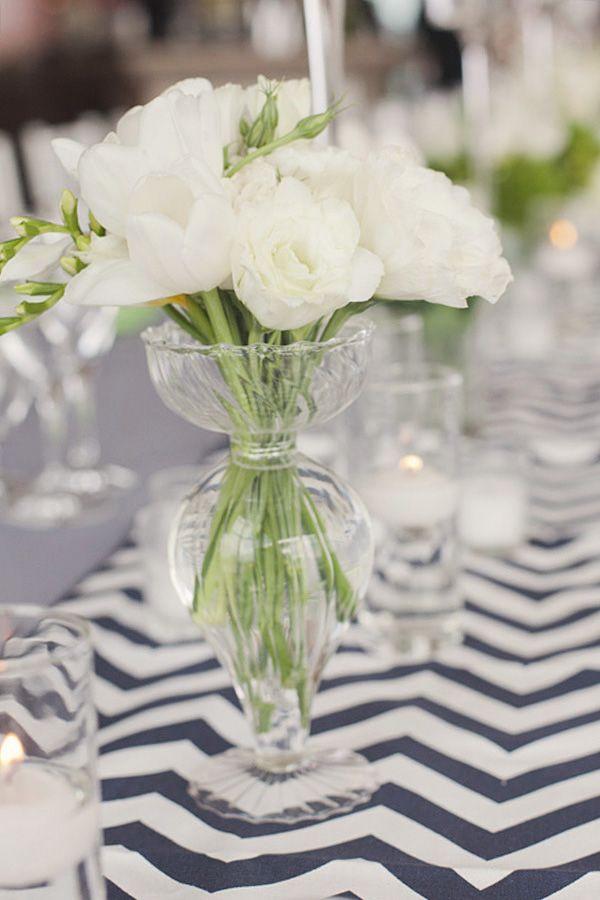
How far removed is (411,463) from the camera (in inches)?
43.9

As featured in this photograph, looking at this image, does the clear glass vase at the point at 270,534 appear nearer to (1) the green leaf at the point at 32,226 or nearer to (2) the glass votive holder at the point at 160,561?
(1) the green leaf at the point at 32,226

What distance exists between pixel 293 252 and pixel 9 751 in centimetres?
29

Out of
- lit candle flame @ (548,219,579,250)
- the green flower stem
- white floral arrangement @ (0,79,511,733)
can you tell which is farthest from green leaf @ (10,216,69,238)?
lit candle flame @ (548,219,579,250)

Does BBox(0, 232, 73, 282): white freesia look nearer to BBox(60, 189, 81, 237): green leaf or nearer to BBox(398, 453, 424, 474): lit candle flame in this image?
BBox(60, 189, 81, 237): green leaf

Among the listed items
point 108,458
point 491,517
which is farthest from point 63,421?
point 491,517

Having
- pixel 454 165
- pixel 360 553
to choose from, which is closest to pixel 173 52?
pixel 454 165

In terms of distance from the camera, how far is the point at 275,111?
2.54 feet

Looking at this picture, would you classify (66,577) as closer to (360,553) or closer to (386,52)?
(360,553)

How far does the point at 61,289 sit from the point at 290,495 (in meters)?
0.19

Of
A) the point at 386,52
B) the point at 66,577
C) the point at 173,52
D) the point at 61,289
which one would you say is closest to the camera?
the point at 61,289

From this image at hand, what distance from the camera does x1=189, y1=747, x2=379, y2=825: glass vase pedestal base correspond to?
85 centimetres

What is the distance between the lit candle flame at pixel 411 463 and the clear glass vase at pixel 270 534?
10.7 inches

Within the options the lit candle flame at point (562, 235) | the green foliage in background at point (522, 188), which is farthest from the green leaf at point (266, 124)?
the lit candle flame at point (562, 235)

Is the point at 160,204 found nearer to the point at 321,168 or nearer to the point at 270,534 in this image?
the point at 321,168
